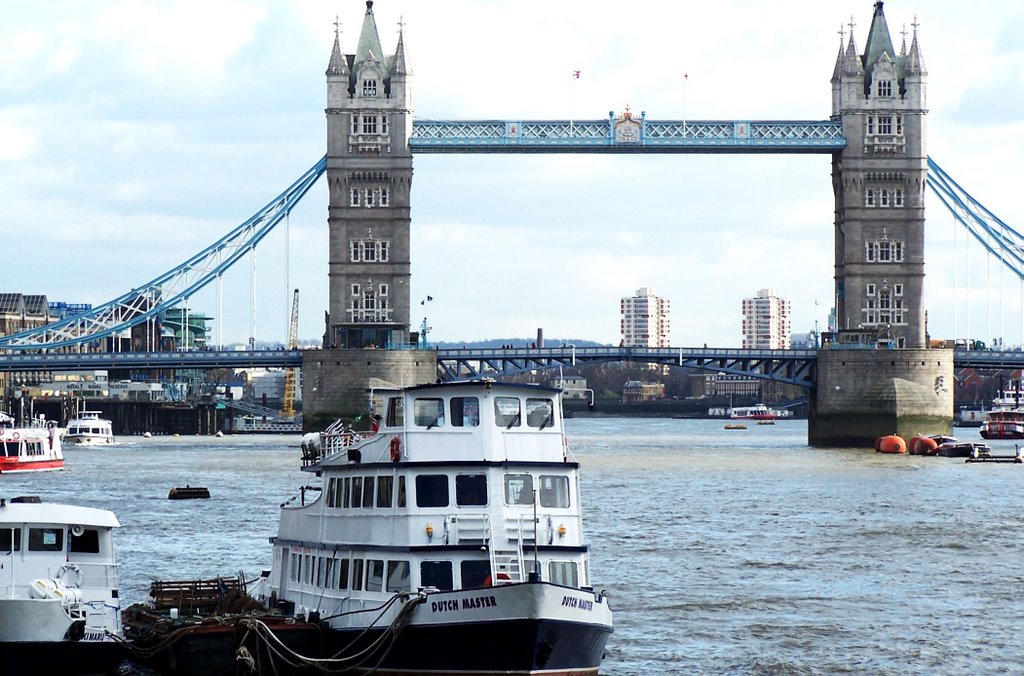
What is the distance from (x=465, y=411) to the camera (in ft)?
106

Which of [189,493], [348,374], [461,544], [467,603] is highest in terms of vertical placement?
[348,374]

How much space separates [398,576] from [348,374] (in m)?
90.9

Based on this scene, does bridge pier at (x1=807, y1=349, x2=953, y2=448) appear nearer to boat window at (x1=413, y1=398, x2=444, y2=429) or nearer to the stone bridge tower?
the stone bridge tower

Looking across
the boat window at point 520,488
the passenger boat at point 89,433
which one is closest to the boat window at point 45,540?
the boat window at point 520,488

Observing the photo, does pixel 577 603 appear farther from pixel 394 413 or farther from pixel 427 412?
pixel 394 413

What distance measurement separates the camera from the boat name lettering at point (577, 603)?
29.6 metres

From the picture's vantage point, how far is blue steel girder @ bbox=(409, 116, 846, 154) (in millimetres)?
123188

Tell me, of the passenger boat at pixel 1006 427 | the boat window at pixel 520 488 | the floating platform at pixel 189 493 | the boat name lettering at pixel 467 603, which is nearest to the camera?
the boat name lettering at pixel 467 603

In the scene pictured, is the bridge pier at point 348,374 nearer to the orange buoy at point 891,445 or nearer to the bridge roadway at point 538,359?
the bridge roadway at point 538,359

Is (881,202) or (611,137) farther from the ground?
(611,137)

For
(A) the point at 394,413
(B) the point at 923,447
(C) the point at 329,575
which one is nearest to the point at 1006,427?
(B) the point at 923,447

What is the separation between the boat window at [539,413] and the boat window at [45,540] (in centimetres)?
836

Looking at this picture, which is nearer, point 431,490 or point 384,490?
point 431,490

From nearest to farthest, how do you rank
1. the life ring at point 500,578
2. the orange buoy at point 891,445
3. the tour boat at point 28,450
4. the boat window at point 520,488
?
the life ring at point 500,578, the boat window at point 520,488, the tour boat at point 28,450, the orange buoy at point 891,445
